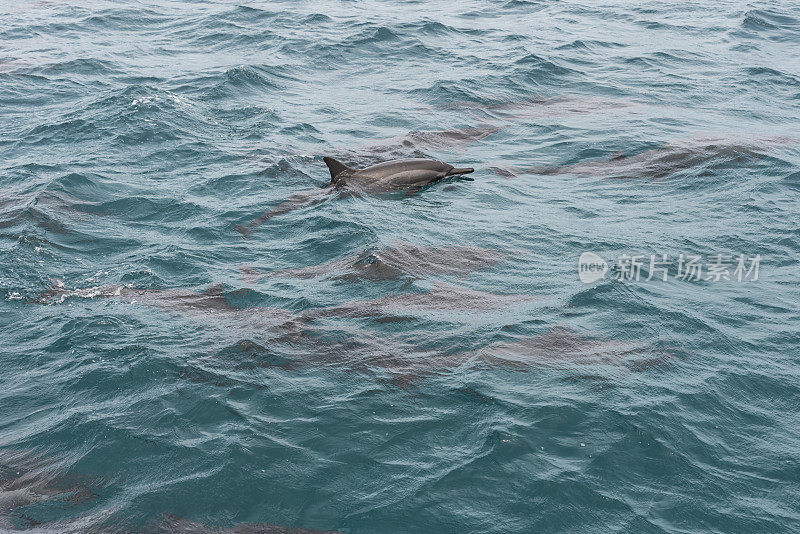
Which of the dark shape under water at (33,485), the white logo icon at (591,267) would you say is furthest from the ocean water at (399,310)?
the white logo icon at (591,267)

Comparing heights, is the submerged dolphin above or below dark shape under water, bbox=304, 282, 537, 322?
below

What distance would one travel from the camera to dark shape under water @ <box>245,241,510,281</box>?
956cm

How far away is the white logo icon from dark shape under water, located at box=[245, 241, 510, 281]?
99cm

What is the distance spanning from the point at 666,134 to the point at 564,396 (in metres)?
9.37

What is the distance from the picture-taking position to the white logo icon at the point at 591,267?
969 centimetres

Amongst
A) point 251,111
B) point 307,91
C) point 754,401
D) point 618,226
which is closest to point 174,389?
point 754,401

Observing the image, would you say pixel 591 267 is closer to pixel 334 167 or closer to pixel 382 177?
pixel 382 177

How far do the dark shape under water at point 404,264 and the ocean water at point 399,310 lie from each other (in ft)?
0.16

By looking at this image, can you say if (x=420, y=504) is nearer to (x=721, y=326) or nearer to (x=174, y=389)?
(x=174, y=389)

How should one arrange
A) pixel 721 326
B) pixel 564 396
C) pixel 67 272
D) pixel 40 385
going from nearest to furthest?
pixel 564 396
pixel 40 385
pixel 721 326
pixel 67 272

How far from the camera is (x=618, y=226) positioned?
11156mm

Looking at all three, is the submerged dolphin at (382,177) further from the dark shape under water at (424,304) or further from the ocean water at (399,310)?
the dark shape under water at (424,304)

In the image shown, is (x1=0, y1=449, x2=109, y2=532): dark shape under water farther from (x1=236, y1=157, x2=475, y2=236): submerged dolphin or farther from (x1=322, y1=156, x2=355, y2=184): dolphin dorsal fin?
(x1=322, y1=156, x2=355, y2=184): dolphin dorsal fin

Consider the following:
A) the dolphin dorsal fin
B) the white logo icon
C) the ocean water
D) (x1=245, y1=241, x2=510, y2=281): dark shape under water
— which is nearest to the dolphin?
the dolphin dorsal fin
